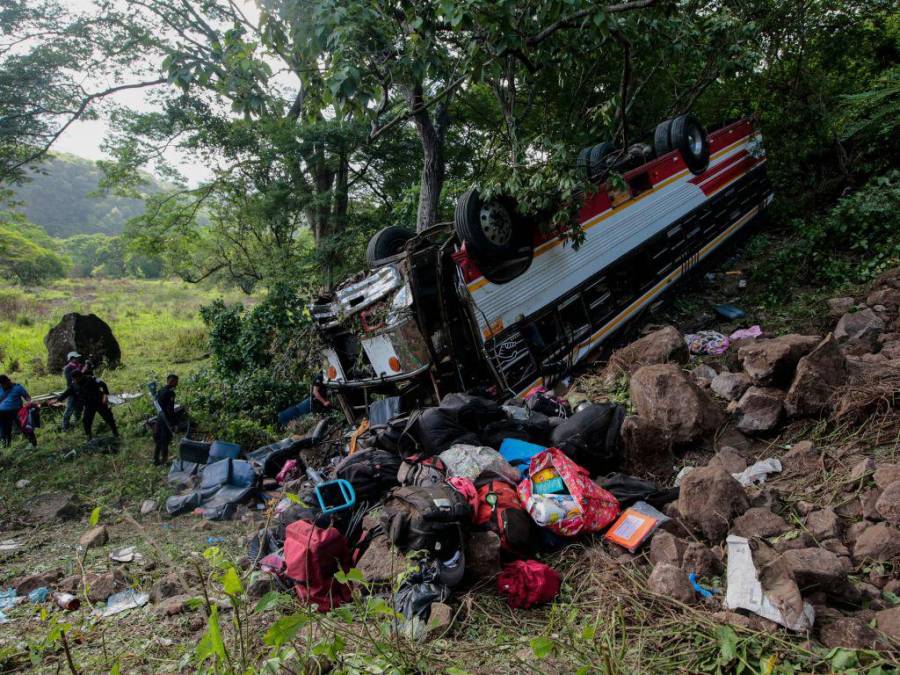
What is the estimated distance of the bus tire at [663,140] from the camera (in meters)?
6.29

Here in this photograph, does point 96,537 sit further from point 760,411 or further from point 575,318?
point 760,411

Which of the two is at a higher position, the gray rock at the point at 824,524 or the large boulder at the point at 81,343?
the large boulder at the point at 81,343

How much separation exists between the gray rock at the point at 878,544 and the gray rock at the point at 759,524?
0.30 metres

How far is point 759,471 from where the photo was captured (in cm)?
315

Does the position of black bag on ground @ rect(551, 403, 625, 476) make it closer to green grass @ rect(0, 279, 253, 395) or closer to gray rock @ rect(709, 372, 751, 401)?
gray rock @ rect(709, 372, 751, 401)

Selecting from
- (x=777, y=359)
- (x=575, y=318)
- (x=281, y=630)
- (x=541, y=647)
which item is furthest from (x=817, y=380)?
(x=281, y=630)

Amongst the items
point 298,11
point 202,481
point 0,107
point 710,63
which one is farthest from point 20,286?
point 710,63

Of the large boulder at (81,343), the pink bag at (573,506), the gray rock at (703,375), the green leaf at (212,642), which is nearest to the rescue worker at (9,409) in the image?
the large boulder at (81,343)

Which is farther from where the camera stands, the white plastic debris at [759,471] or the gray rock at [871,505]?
the white plastic debris at [759,471]

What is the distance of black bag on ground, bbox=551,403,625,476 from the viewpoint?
11.9 feet

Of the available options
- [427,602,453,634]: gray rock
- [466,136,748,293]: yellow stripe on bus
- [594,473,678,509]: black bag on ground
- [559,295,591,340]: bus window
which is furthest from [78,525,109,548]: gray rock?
[559,295,591,340]: bus window

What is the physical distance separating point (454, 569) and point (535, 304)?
2.87 m

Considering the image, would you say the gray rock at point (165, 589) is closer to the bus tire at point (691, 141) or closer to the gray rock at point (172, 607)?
the gray rock at point (172, 607)

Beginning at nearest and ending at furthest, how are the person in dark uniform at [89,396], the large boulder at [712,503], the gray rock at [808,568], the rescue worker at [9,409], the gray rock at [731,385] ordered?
the gray rock at [808,568], the large boulder at [712,503], the gray rock at [731,385], the person in dark uniform at [89,396], the rescue worker at [9,409]
